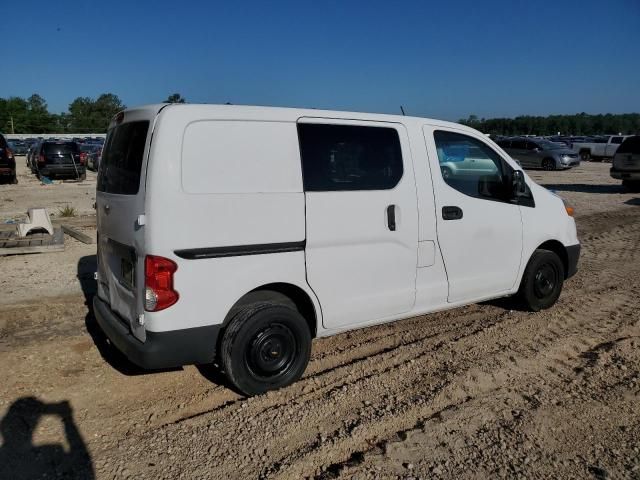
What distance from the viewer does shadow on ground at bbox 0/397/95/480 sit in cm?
297

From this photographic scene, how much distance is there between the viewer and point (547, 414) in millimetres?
3551

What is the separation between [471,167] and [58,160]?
826 inches

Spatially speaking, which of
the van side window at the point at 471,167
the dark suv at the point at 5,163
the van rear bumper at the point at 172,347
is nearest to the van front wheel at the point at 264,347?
the van rear bumper at the point at 172,347

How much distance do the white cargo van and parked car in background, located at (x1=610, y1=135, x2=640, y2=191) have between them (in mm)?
15225

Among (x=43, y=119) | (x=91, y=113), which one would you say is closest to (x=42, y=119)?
(x=43, y=119)

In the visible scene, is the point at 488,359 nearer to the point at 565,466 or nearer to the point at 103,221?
the point at 565,466

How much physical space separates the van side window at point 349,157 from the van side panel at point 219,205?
0.38 ft

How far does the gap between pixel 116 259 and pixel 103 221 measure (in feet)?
1.25

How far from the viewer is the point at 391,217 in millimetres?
4160

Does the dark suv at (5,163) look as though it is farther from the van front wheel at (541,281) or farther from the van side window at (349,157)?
the van front wheel at (541,281)

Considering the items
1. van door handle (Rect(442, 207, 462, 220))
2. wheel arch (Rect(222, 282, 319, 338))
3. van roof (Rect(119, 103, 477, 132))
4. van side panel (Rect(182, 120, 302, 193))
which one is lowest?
wheel arch (Rect(222, 282, 319, 338))

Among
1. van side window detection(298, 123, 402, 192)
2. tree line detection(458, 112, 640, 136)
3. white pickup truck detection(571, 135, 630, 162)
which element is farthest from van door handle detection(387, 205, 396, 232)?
tree line detection(458, 112, 640, 136)

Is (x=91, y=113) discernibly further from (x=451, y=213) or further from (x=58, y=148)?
(x=451, y=213)

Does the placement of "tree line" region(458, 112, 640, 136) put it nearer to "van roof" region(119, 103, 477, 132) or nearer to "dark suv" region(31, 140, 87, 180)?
"dark suv" region(31, 140, 87, 180)
